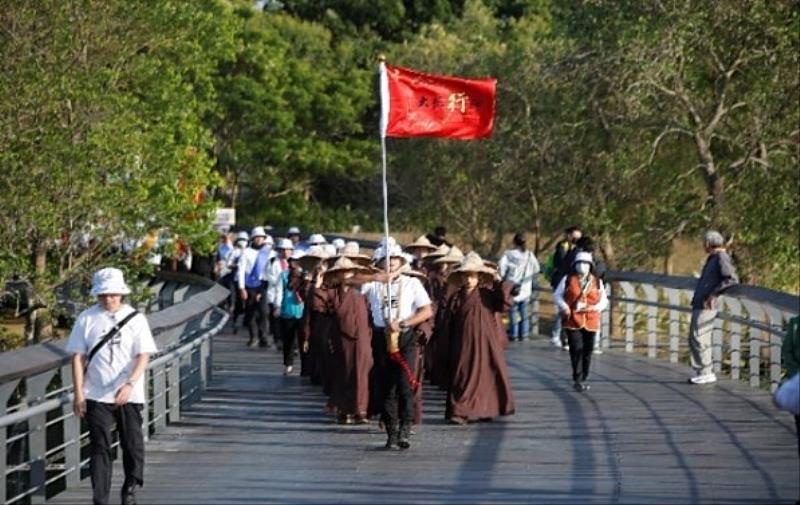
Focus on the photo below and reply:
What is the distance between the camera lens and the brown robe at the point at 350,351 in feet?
62.5

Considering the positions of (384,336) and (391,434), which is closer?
(391,434)

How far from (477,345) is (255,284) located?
1121cm

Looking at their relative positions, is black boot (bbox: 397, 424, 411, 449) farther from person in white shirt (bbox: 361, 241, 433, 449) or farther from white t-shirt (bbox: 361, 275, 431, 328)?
white t-shirt (bbox: 361, 275, 431, 328)

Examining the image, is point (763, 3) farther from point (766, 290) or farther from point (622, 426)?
point (622, 426)

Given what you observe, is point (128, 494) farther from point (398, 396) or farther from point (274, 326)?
point (274, 326)

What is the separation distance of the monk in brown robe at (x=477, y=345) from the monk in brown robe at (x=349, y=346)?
0.83 m

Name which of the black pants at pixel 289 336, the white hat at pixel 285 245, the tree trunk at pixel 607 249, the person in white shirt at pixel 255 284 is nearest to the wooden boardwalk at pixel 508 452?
the black pants at pixel 289 336

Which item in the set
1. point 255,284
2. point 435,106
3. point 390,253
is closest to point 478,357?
point 390,253

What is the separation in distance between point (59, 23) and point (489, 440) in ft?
49.7

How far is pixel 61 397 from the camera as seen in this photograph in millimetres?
13977

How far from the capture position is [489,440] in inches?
686

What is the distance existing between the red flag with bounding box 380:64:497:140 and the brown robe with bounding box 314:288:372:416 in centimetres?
177

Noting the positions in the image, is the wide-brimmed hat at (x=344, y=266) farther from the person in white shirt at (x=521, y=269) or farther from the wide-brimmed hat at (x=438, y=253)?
the person in white shirt at (x=521, y=269)

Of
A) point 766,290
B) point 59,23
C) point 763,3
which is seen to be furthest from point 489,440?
point 763,3
